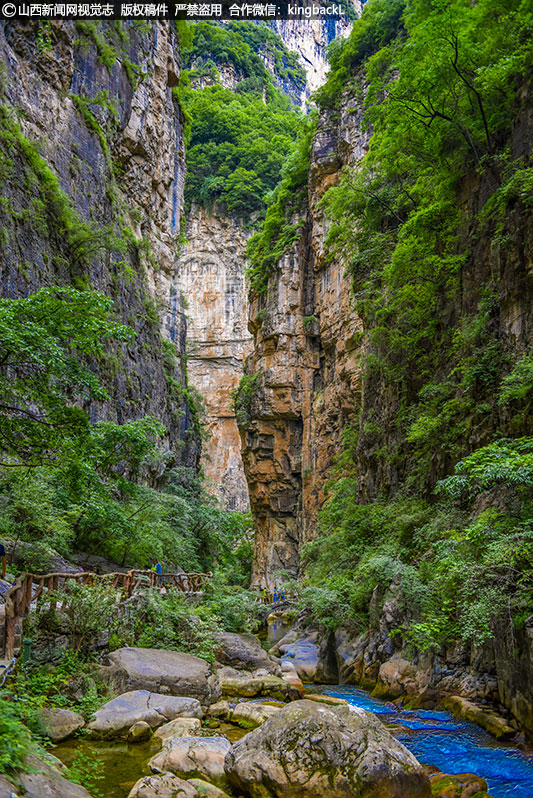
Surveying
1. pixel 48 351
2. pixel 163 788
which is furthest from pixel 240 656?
pixel 48 351

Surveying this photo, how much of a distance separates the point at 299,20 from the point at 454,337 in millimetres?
87435

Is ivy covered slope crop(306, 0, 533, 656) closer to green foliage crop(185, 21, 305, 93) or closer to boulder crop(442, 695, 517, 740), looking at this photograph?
boulder crop(442, 695, 517, 740)

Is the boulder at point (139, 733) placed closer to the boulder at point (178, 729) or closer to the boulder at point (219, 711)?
the boulder at point (178, 729)

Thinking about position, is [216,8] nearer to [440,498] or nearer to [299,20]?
[299,20]

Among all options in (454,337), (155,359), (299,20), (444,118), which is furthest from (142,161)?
(299,20)

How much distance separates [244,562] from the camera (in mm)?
42062

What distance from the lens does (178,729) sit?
6809 millimetres

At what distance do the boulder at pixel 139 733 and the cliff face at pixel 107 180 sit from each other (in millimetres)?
9903

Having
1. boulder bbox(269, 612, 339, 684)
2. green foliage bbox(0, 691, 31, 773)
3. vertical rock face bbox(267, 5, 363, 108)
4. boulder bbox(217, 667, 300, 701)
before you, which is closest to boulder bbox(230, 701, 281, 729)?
boulder bbox(217, 667, 300, 701)

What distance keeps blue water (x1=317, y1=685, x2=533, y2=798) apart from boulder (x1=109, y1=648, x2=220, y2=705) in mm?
2810

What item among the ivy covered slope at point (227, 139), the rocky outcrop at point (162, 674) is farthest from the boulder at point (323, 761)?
the ivy covered slope at point (227, 139)

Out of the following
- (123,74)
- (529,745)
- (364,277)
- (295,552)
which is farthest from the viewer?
(295,552)

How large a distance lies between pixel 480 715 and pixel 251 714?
3.13 metres

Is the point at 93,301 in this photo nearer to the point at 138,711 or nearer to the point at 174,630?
the point at 138,711
